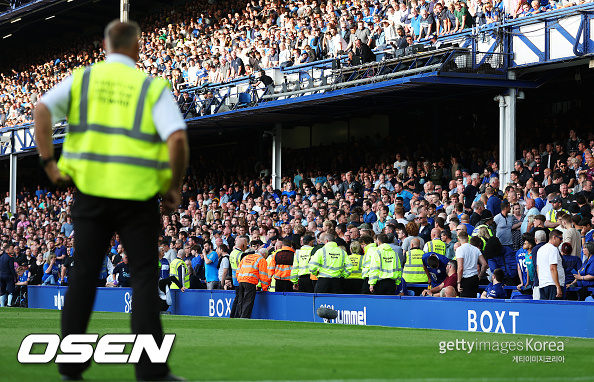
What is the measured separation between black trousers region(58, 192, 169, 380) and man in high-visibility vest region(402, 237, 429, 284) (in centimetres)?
1155

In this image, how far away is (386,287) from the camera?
55.4ft

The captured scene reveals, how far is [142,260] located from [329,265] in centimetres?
1234

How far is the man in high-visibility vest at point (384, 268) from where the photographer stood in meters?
16.7

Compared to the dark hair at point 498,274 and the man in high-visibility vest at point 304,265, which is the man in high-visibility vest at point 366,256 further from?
the dark hair at point 498,274

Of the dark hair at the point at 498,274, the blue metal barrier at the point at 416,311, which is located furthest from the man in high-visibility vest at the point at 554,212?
the blue metal barrier at the point at 416,311

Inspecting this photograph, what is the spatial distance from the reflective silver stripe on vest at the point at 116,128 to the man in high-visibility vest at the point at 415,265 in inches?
461

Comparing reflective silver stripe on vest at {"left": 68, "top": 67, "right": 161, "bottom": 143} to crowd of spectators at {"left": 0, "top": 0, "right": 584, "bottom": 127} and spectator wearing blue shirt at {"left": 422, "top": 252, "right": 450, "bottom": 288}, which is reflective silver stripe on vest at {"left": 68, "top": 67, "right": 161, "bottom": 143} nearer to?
spectator wearing blue shirt at {"left": 422, "top": 252, "right": 450, "bottom": 288}

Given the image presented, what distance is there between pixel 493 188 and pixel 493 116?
7307 mm

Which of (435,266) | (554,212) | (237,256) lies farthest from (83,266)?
(237,256)

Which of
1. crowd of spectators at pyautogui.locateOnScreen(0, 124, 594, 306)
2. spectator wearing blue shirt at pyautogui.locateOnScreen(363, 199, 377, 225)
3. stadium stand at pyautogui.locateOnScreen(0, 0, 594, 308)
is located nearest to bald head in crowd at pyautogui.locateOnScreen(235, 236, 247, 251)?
crowd of spectators at pyautogui.locateOnScreen(0, 124, 594, 306)

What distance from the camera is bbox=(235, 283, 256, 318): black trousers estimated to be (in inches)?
749

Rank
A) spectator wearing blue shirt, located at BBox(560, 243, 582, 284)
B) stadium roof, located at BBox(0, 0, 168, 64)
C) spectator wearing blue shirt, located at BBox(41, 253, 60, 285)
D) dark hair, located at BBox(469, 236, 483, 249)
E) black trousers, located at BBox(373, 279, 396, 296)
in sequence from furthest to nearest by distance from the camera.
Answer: stadium roof, located at BBox(0, 0, 168, 64), spectator wearing blue shirt, located at BBox(41, 253, 60, 285), black trousers, located at BBox(373, 279, 396, 296), dark hair, located at BBox(469, 236, 483, 249), spectator wearing blue shirt, located at BBox(560, 243, 582, 284)

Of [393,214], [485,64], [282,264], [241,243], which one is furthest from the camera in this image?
[485,64]

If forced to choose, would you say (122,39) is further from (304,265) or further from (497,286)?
(304,265)
